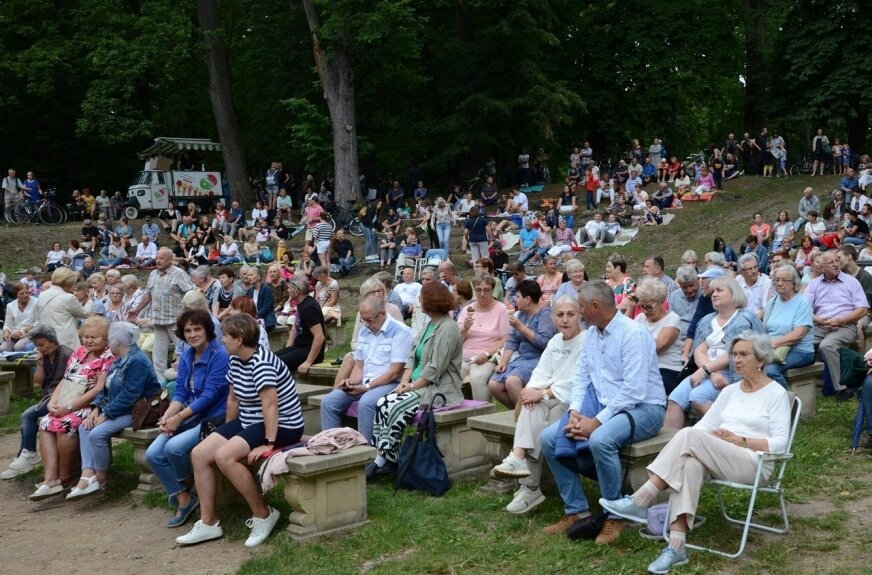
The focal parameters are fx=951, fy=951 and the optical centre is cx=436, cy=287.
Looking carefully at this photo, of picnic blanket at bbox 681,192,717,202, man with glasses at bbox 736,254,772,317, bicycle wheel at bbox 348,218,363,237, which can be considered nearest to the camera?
man with glasses at bbox 736,254,772,317

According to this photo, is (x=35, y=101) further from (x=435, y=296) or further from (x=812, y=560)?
(x=812, y=560)

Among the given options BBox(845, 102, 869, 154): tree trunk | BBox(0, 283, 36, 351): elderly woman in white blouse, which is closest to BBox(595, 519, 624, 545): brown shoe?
BBox(0, 283, 36, 351): elderly woman in white blouse

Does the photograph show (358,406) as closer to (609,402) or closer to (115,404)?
(115,404)

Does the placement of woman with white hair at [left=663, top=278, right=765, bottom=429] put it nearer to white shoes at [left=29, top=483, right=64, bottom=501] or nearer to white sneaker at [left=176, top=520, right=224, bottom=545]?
white sneaker at [left=176, top=520, right=224, bottom=545]

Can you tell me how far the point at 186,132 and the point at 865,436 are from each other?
3365 centimetres

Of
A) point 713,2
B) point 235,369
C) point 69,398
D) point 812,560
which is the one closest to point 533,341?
point 235,369

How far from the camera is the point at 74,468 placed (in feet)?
24.8

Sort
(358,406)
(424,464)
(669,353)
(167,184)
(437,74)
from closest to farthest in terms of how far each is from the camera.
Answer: (424,464), (358,406), (669,353), (167,184), (437,74)

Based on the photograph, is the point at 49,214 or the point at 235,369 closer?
the point at 235,369

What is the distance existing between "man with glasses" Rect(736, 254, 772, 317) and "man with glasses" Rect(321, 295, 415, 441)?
3596 millimetres

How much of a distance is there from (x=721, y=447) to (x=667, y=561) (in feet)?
2.17

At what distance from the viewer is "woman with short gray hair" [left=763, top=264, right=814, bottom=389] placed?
7.70m

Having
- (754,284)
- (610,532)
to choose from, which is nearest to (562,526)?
(610,532)

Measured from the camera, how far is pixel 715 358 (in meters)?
6.72
